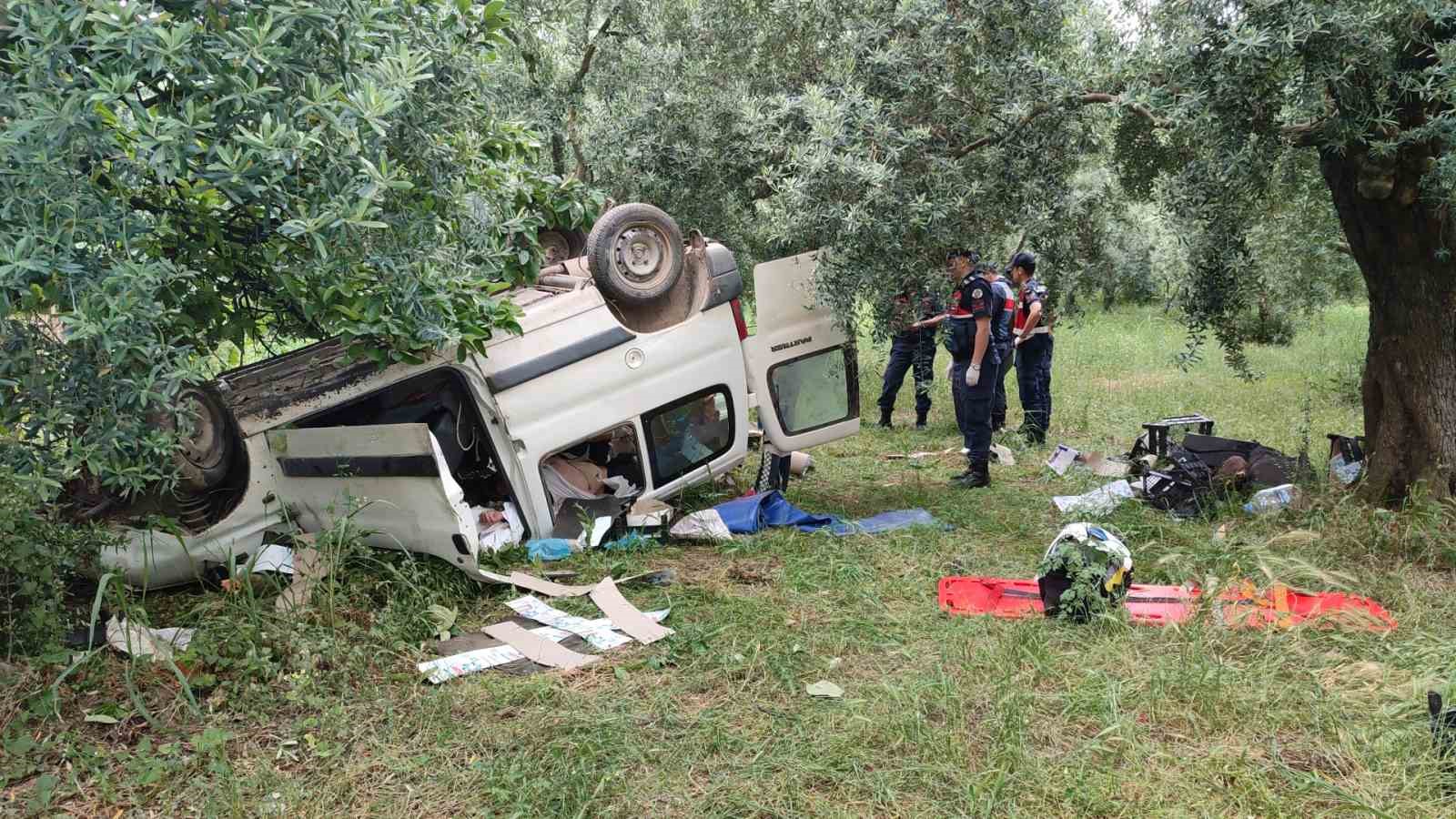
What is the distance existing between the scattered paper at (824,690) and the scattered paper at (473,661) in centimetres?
128

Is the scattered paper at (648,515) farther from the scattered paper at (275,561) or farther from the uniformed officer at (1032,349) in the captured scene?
the uniformed officer at (1032,349)

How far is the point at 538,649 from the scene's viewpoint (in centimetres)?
446

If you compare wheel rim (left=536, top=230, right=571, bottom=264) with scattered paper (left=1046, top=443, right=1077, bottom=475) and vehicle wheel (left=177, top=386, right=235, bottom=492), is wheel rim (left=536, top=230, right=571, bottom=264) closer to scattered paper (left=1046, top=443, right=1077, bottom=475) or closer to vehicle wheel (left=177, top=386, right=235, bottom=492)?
vehicle wheel (left=177, top=386, right=235, bottom=492)

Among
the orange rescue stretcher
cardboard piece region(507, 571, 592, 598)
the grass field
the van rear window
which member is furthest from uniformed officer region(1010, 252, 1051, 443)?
cardboard piece region(507, 571, 592, 598)

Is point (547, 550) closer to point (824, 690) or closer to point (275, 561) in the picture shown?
point (275, 561)

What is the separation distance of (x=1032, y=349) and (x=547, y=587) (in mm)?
5833

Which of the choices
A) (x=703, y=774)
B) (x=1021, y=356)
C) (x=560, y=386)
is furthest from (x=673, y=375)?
(x=1021, y=356)

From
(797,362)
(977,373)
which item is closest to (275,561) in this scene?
(797,362)

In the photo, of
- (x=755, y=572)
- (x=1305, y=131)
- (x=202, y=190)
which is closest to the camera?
(x=202, y=190)

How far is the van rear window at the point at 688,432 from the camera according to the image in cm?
626

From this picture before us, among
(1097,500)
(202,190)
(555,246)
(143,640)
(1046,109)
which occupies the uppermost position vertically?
(1046,109)

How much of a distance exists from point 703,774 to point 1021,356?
6824 mm

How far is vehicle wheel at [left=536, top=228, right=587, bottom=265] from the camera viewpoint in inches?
299

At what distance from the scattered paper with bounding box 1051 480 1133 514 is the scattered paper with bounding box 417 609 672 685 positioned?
12.4 feet
